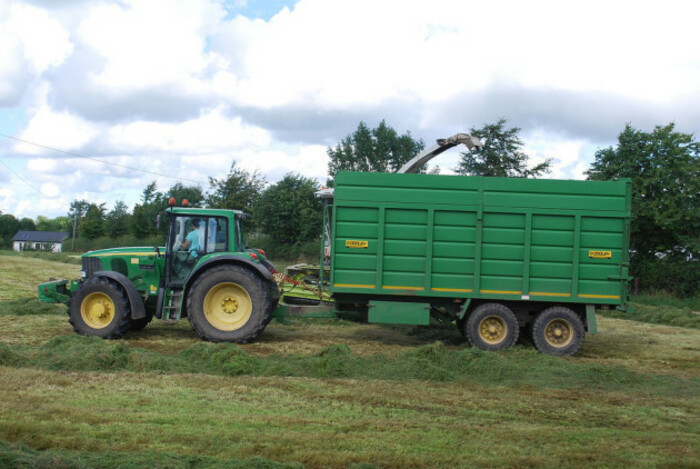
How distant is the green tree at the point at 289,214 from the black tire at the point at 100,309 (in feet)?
68.5

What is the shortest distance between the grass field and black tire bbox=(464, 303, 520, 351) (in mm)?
350

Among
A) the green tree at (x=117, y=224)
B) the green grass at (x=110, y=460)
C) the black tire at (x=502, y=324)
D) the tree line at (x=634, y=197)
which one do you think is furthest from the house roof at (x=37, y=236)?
the green grass at (x=110, y=460)

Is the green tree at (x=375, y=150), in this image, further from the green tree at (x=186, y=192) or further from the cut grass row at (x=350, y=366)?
the cut grass row at (x=350, y=366)

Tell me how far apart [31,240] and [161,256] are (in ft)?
311

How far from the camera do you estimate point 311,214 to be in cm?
3108

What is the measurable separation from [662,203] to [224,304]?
656 inches

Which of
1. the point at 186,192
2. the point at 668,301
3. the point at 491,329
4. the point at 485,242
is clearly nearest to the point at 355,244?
the point at 485,242

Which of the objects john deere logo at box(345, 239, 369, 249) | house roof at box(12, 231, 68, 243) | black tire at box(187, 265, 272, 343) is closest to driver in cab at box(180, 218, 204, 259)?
black tire at box(187, 265, 272, 343)

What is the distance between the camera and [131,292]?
32.3 ft

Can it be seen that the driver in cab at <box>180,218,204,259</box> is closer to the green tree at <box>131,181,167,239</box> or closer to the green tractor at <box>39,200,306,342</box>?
the green tractor at <box>39,200,306,342</box>

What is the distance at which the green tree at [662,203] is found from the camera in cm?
2045

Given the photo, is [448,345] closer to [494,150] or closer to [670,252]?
[670,252]

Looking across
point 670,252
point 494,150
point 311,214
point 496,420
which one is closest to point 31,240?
point 311,214

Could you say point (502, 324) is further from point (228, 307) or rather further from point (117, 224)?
point (117, 224)
